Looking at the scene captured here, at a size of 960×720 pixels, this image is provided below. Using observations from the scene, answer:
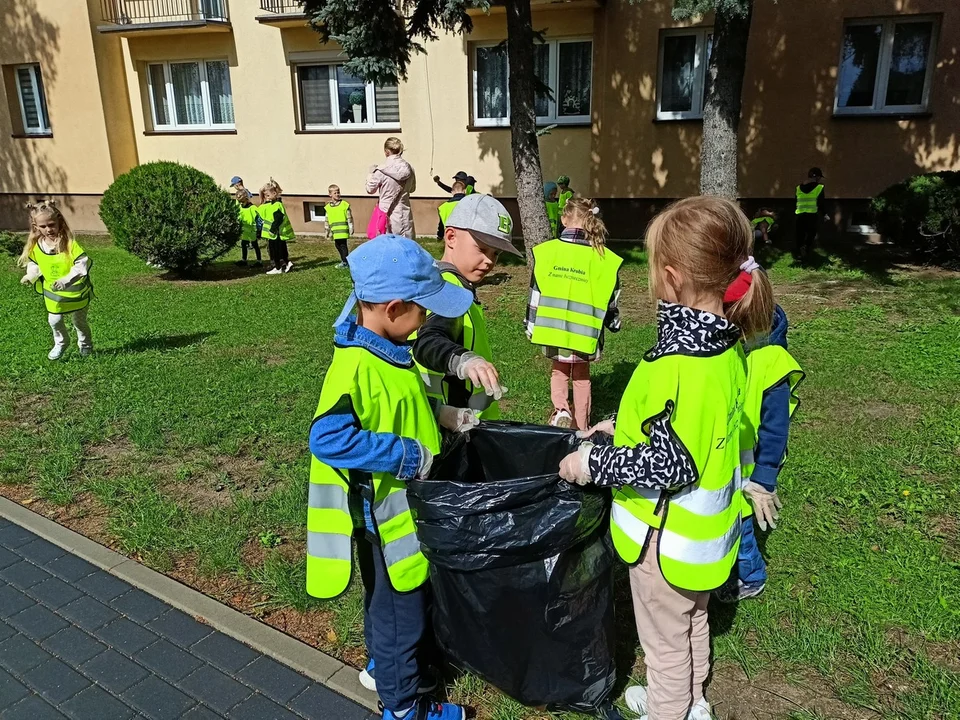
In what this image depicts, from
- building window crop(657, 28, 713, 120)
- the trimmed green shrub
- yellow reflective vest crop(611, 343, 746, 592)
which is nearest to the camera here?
yellow reflective vest crop(611, 343, 746, 592)

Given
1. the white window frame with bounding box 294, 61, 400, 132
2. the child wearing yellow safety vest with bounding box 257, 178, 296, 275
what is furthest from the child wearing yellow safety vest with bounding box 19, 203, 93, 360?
the white window frame with bounding box 294, 61, 400, 132

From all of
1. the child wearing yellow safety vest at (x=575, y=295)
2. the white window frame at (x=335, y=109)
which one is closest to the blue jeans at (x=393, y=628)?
the child wearing yellow safety vest at (x=575, y=295)

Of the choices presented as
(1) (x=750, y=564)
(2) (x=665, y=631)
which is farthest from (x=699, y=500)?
(1) (x=750, y=564)

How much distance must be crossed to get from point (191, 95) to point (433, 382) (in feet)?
57.3

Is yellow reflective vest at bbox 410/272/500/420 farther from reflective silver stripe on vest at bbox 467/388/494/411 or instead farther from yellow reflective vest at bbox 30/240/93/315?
yellow reflective vest at bbox 30/240/93/315

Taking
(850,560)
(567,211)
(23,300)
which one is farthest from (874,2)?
(23,300)

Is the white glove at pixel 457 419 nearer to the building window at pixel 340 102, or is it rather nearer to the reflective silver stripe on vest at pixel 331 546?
the reflective silver stripe on vest at pixel 331 546

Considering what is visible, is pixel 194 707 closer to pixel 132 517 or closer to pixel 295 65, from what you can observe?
pixel 132 517

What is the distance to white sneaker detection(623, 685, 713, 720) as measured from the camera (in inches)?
97.8

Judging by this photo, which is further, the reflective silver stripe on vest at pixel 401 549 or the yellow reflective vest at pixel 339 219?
the yellow reflective vest at pixel 339 219

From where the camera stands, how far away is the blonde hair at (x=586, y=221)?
4738 mm

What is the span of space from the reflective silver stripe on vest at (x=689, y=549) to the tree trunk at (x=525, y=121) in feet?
28.6

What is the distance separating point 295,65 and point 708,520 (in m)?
16.3

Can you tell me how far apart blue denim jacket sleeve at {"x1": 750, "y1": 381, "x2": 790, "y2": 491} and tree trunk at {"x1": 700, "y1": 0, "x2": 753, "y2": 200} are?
7.92 m
